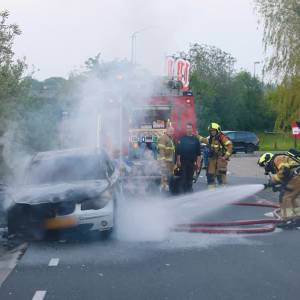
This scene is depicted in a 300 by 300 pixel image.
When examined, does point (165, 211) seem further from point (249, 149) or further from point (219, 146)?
point (249, 149)

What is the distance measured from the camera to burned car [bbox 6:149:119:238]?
1054 centimetres

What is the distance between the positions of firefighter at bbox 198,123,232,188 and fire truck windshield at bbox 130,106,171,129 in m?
2.53

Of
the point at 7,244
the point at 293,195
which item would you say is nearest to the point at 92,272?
the point at 7,244

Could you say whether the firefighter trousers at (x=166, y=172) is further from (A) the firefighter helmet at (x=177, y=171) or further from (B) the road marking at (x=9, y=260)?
(B) the road marking at (x=9, y=260)

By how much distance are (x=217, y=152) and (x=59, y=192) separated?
610cm

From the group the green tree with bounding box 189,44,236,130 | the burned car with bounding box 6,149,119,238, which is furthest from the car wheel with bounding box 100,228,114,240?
the green tree with bounding box 189,44,236,130

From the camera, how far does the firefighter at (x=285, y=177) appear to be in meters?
12.0

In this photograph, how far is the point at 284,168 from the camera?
39.3 ft

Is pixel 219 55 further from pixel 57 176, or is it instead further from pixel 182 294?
pixel 182 294

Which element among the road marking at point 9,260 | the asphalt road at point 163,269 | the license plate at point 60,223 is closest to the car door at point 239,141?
the asphalt road at point 163,269

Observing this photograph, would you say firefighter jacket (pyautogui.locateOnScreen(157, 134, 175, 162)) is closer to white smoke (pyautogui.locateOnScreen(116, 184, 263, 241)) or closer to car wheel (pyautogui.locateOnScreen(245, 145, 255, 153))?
white smoke (pyautogui.locateOnScreen(116, 184, 263, 241))

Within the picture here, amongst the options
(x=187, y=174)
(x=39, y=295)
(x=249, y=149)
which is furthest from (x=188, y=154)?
(x=249, y=149)

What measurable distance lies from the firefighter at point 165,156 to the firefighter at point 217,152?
0.84 metres

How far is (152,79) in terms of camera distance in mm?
17797
